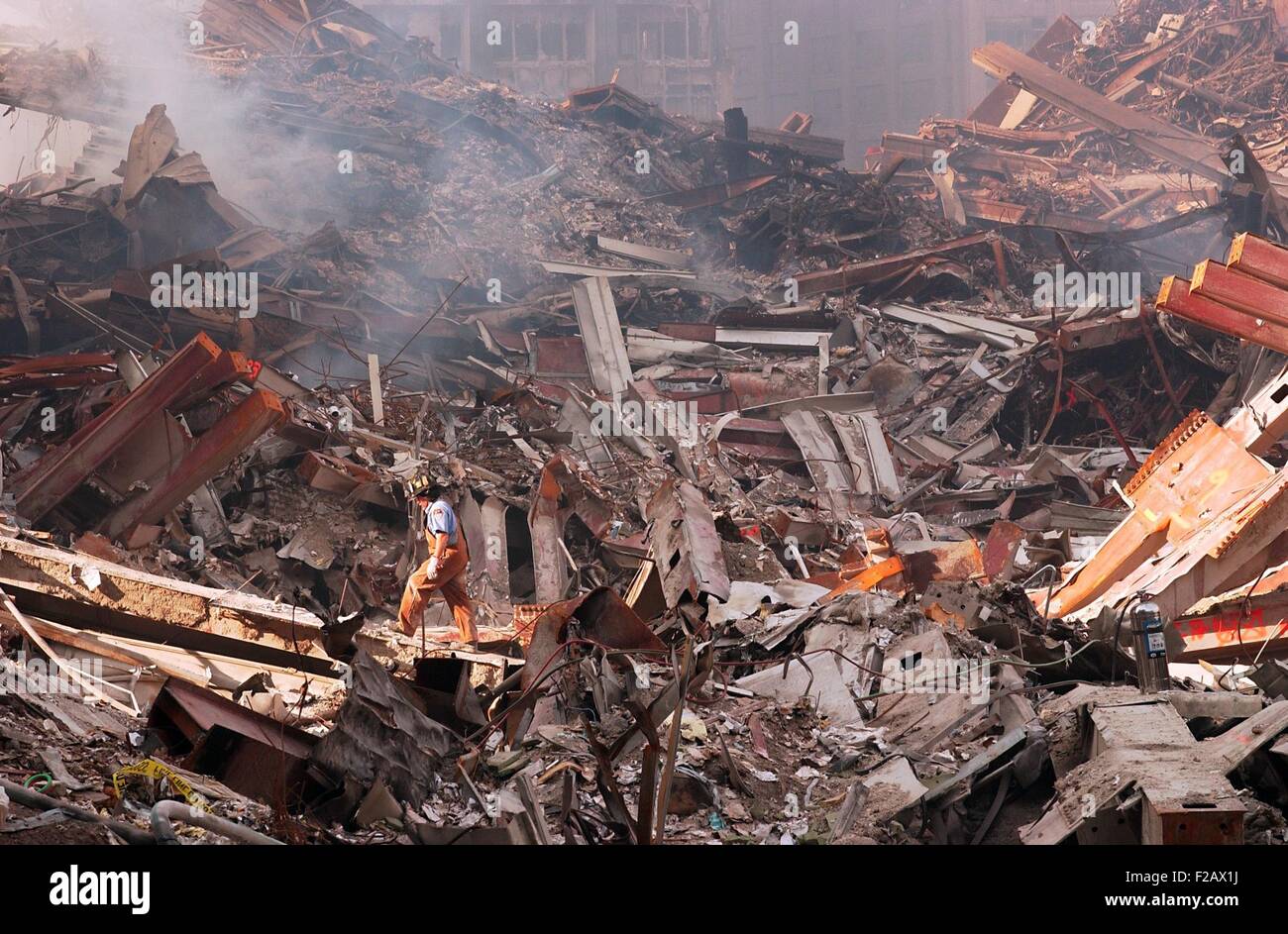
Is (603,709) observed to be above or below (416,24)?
below

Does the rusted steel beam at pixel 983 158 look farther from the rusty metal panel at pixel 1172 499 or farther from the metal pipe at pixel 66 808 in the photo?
the metal pipe at pixel 66 808

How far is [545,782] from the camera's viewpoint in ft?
14.1

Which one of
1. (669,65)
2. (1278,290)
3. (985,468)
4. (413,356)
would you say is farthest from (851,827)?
(669,65)

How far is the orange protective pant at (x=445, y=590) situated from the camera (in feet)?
22.6

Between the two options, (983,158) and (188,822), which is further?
(983,158)

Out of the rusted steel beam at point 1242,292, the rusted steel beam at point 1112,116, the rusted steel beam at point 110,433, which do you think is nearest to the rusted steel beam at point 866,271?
the rusted steel beam at point 1112,116

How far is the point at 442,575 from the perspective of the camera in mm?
6930

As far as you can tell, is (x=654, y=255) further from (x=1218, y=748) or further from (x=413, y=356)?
(x=1218, y=748)

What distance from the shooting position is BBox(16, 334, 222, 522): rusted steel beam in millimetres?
7414

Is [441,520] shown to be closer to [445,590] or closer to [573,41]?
[445,590]

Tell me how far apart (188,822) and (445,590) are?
386cm

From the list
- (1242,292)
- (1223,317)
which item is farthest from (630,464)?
(1242,292)

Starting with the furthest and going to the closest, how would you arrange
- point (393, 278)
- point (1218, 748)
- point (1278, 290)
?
point (393, 278) → point (1278, 290) → point (1218, 748)

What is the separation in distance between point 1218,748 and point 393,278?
12.9 meters
